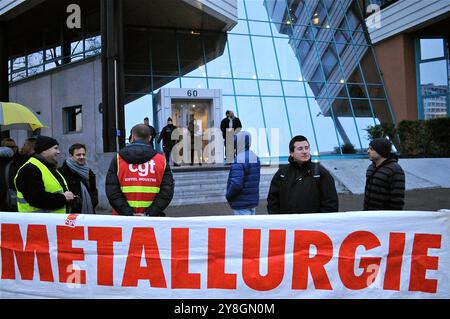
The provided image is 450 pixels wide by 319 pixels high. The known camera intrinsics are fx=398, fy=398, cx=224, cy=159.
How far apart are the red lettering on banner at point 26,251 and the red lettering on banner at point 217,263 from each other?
4.35 feet

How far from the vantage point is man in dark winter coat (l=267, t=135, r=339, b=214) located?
362cm

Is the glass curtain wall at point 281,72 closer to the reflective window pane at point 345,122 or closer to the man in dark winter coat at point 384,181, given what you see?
the reflective window pane at point 345,122

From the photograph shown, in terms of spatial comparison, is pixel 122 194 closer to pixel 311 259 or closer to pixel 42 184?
pixel 42 184

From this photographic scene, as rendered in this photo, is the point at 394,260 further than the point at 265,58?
No

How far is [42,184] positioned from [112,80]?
759 cm

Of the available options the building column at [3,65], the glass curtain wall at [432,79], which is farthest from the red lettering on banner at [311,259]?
the glass curtain wall at [432,79]

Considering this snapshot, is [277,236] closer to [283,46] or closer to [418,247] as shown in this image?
[418,247]

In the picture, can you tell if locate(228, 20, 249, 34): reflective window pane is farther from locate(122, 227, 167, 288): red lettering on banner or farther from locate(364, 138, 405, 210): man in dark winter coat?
locate(122, 227, 167, 288): red lettering on banner

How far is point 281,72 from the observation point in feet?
59.3

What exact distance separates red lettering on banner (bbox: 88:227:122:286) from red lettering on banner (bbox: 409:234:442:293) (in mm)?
2348

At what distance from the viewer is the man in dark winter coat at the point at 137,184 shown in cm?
364

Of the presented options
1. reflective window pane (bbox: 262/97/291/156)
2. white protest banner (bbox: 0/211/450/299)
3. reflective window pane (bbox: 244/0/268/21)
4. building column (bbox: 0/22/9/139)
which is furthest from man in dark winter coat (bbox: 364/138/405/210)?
reflective window pane (bbox: 244/0/268/21)

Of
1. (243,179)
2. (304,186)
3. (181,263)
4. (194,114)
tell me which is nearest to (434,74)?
(194,114)
